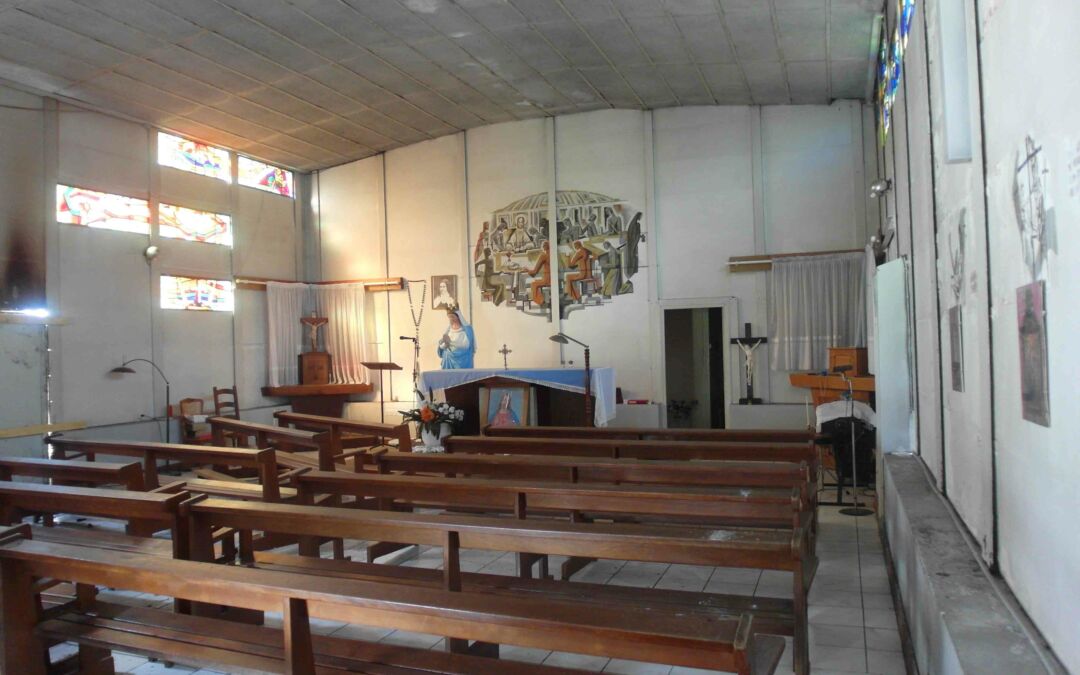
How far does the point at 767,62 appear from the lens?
8516 mm

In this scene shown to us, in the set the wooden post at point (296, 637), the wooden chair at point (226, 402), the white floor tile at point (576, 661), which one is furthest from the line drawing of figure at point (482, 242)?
Result: the wooden post at point (296, 637)

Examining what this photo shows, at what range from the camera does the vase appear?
845 centimetres

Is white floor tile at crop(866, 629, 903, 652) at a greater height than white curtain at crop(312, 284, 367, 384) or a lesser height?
lesser

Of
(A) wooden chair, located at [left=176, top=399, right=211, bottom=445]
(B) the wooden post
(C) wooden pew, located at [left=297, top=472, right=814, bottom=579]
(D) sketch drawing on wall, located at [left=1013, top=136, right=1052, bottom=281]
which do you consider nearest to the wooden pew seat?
(B) the wooden post

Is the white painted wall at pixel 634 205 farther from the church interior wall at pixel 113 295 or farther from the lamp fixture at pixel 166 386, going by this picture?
the lamp fixture at pixel 166 386

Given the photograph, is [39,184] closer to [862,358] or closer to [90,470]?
[90,470]

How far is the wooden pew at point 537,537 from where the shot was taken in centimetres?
244

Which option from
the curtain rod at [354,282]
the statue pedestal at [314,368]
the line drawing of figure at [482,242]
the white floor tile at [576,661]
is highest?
the line drawing of figure at [482,242]

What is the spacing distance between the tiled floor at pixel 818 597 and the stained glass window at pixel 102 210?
20.7ft

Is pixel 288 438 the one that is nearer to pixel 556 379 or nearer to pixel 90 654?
pixel 90 654

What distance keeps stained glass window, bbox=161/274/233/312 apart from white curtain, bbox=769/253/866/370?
25.9ft

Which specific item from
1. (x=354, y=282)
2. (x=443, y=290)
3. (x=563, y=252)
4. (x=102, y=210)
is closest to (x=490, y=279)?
(x=443, y=290)

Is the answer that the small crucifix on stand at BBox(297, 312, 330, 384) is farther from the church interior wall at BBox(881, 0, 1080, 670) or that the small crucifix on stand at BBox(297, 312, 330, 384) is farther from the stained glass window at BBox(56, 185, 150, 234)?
the church interior wall at BBox(881, 0, 1080, 670)

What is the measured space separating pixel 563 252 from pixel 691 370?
140 inches
